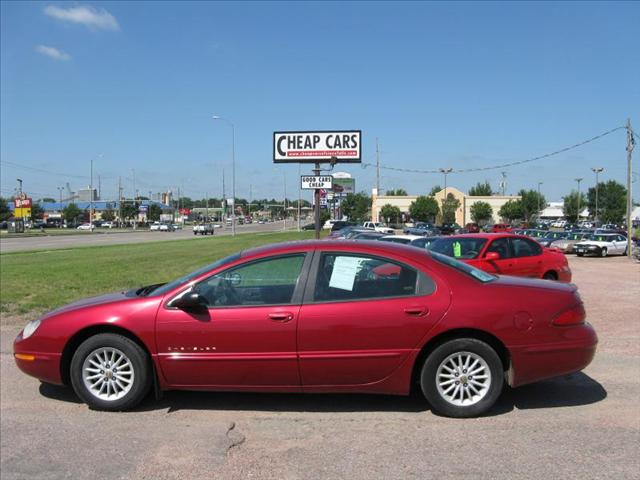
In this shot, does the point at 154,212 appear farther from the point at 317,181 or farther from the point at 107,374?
the point at 107,374

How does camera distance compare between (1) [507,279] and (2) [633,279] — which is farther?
(2) [633,279]

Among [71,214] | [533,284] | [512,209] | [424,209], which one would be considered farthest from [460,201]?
[533,284]

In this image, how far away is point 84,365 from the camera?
4.91m

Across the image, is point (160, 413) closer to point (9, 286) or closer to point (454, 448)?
point (454, 448)

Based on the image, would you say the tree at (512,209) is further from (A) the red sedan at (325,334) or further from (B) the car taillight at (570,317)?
(A) the red sedan at (325,334)

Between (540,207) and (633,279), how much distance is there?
324ft

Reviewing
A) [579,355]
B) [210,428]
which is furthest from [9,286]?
[579,355]

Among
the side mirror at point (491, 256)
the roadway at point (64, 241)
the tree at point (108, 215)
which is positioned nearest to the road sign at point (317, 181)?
the side mirror at point (491, 256)

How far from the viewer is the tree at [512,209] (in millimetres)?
104438

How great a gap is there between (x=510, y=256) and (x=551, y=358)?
304 inches

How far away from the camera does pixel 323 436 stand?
14.3 feet

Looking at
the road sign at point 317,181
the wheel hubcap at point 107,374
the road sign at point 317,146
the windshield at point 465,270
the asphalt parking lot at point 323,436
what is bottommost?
the asphalt parking lot at point 323,436

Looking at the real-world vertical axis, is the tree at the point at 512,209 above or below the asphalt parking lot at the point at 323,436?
above

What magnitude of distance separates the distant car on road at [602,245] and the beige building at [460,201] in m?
77.7
